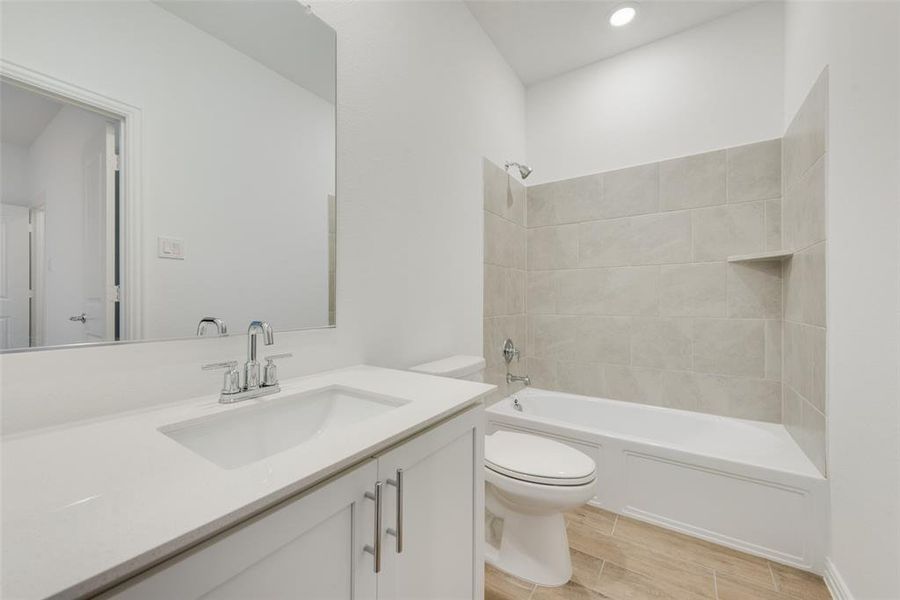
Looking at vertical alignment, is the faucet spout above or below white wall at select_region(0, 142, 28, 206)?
below

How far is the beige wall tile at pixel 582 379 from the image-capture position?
2555 mm

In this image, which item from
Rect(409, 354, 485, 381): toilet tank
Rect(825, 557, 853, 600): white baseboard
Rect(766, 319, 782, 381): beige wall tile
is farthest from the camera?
Rect(766, 319, 782, 381): beige wall tile

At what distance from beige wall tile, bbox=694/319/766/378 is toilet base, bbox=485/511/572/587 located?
144 centimetres

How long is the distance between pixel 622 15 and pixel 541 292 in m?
1.78

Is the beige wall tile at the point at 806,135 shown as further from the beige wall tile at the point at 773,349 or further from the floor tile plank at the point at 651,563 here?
the floor tile plank at the point at 651,563

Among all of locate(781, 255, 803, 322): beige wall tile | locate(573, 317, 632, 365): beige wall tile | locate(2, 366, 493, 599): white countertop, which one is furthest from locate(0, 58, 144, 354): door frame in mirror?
locate(781, 255, 803, 322): beige wall tile

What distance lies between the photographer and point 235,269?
41.8 inches

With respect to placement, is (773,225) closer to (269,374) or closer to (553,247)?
(553,247)

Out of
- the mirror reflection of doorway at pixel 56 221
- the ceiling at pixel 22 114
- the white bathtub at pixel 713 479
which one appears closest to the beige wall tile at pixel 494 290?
the white bathtub at pixel 713 479

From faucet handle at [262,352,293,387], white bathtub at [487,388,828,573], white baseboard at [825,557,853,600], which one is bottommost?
white baseboard at [825,557,853,600]

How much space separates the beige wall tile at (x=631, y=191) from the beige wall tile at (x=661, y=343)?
2.43ft

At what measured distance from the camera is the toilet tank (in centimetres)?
160

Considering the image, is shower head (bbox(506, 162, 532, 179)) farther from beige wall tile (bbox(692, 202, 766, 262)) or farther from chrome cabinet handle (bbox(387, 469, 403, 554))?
chrome cabinet handle (bbox(387, 469, 403, 554))

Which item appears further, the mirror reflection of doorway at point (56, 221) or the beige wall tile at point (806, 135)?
the beige wall tile at point (806, 135)
